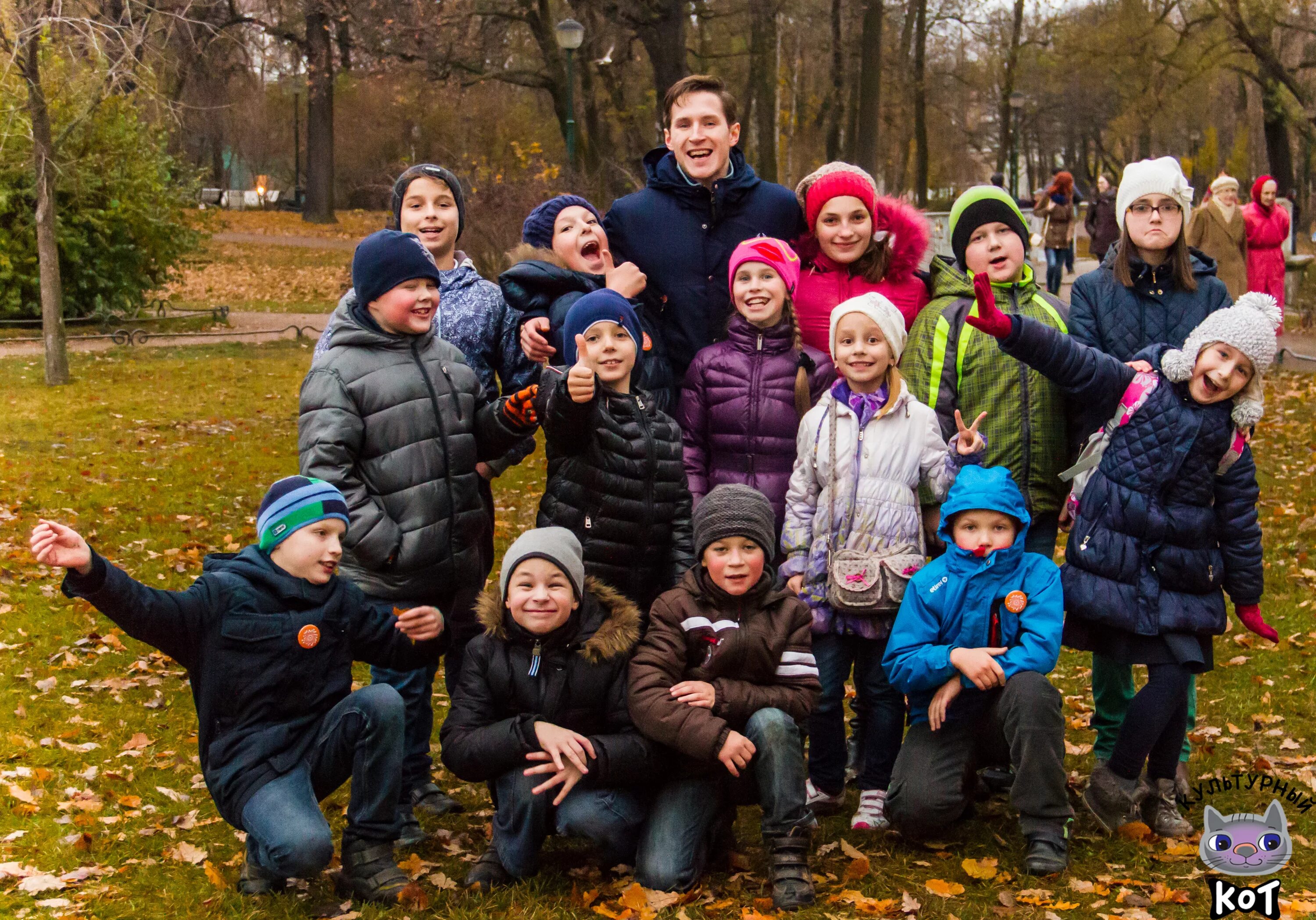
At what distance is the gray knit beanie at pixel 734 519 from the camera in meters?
4.14

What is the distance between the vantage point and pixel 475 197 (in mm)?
17422

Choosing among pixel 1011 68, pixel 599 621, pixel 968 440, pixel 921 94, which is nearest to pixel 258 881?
pixel 599 621

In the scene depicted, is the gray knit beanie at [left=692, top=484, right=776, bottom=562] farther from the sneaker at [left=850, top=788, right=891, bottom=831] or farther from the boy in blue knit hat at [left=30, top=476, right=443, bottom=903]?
the boy in blue knit hat at [left=30, top=476, right=443, bottom=903]

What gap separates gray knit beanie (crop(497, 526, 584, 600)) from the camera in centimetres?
409

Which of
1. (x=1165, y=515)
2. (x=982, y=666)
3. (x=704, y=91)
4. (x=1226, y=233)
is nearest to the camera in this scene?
(x=982, y=666)

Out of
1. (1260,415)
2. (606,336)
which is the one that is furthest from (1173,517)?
(606,336)

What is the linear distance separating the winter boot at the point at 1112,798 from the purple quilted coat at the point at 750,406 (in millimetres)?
1448

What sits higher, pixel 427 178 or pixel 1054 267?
pixel 1054 267

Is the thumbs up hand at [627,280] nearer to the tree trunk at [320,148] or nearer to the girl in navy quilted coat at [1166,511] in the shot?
the girl in navy quilted coat at [1166,511]

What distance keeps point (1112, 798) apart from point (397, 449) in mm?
2792

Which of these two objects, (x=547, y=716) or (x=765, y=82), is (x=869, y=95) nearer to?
(x=765, y=82)

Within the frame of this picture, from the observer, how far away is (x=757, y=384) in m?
4.67

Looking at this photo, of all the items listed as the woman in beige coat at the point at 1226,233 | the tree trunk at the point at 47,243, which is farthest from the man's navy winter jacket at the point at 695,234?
the tree trunk at the point at 47,243

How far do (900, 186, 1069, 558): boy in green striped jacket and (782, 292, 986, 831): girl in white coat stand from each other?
0.18 m
